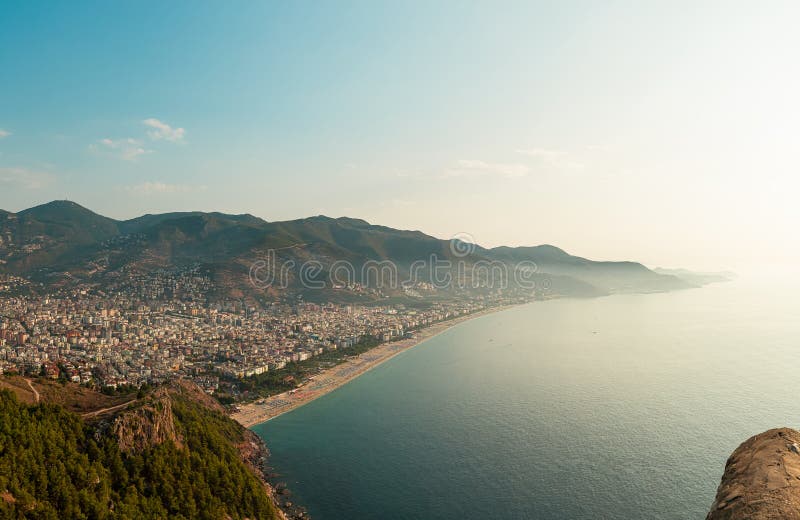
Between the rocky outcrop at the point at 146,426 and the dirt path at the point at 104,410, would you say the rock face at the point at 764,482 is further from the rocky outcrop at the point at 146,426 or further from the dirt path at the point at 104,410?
the dirt path at the point at 104,410

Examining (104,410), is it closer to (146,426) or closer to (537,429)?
(146,426)

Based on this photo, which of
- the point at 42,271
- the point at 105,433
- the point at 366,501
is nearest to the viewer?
the point at 105,433

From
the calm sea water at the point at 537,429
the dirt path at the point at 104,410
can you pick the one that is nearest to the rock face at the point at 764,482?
the calm sea water at the point at 537,429

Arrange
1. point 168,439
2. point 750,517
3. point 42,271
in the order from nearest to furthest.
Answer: point 750,517, point 168,439, point 42,271

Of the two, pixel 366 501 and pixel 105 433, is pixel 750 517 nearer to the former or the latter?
pixel 366 501

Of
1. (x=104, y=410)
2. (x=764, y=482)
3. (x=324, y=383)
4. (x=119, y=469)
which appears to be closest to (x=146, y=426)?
(x=119, y=469)

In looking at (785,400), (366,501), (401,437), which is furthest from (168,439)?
(785,400)

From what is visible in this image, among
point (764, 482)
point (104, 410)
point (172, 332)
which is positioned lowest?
point (172, 332)
